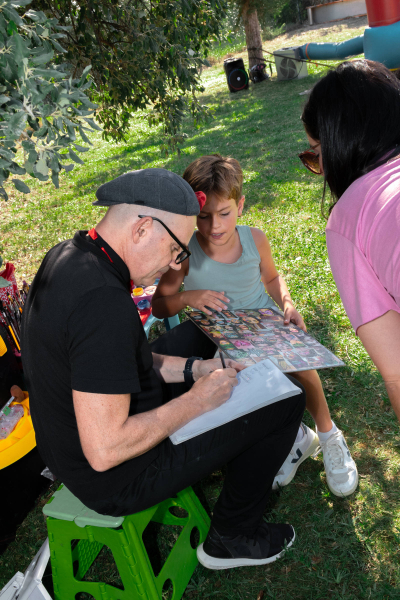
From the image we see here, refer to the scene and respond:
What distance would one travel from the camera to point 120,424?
1.40 m

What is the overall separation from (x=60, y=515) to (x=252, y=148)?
802 centimetres

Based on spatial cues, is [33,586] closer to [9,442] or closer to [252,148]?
[9,442]

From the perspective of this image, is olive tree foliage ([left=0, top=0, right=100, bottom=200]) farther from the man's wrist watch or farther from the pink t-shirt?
the man's wrist watch

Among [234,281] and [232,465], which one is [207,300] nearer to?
[234,281]

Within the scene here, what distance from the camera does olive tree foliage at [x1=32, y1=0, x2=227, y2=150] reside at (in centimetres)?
353

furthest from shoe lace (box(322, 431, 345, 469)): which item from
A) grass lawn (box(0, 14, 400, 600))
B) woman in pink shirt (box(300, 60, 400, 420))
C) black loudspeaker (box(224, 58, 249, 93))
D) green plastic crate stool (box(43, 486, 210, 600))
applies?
black loudspeaker (box(224, 58, 249, 93))

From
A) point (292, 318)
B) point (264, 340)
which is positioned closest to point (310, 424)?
point (292, 318)

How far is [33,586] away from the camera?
1799 millimetres

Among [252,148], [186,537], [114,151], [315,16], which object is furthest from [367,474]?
[315,16]

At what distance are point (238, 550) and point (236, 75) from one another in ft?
50.7

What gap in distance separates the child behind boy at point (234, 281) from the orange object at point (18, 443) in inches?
35.1

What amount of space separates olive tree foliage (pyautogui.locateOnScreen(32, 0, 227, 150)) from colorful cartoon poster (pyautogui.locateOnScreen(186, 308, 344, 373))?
7.28ft

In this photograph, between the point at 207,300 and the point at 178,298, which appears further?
the point at 178,298

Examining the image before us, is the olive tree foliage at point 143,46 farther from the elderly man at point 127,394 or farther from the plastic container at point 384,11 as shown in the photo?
the plastic container at point 384,11
